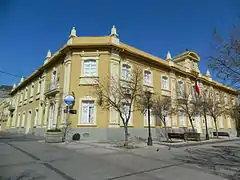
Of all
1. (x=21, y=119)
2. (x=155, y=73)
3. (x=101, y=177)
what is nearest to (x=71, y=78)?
(x=155, y=73)

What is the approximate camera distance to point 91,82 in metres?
16.8

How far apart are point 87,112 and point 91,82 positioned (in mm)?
2857

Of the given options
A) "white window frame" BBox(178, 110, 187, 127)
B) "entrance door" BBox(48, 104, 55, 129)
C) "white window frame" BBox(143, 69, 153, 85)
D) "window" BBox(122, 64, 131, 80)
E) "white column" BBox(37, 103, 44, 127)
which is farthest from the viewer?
"white window frame" BBox(178, 110, 187, 127)

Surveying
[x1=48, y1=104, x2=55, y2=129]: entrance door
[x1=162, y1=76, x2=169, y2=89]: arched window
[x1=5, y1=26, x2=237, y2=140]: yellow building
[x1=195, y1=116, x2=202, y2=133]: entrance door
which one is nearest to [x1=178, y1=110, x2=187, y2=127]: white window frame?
[x1=5, y1=26, x2=237, y2=140]: yellow building

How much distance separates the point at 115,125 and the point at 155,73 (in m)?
9.01

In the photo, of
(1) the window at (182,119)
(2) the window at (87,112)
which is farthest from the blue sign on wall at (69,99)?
(1) the window at (182,119)

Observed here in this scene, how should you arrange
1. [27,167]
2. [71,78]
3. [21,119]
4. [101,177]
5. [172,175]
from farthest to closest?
[21,119]
[71,78]
[27,167]
[172,175]
[101,177]

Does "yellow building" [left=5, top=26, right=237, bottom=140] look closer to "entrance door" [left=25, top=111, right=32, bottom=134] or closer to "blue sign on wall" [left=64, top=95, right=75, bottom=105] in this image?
"entrance door" [left=25, top=111, right=32, bottom=134]

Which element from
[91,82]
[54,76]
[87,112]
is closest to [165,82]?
[91,82]

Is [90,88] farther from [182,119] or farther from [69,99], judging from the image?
[182,119]

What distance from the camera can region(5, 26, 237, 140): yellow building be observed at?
53.0 ft

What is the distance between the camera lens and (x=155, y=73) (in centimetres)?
2169

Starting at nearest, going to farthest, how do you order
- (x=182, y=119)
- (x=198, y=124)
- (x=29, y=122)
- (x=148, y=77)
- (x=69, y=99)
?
(x=69, y=99), (x=148, y=77), (x=182, y=119), (x=29, y=122), (x=198, y=124)

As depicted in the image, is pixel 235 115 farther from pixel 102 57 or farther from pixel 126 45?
pixel 102 57
